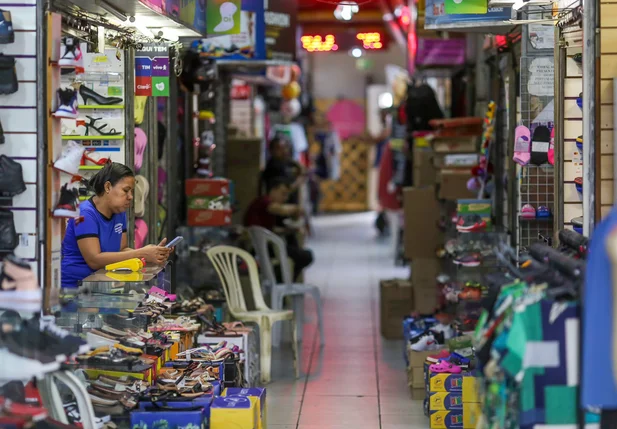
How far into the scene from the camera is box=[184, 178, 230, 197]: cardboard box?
9.51 metres

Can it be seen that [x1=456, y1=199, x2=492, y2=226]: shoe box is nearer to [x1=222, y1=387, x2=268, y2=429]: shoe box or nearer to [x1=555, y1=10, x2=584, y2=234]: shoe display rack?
[x1=555, y1=10, x2=584, y2=234]: shoe display rack

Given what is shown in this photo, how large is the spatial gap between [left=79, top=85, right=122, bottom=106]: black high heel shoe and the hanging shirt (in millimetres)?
3837

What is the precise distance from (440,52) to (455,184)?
226 centimetres

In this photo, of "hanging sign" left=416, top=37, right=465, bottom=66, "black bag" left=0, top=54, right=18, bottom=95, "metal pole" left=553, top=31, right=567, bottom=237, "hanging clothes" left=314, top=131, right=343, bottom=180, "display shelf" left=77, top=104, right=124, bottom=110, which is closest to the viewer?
"black bag" left=0, top=54, right=18, bottom=95

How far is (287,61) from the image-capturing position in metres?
11.3

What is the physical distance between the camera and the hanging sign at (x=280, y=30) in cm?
1084

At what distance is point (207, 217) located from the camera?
31.2 ft

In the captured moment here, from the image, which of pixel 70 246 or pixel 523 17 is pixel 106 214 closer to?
pixel 70 246

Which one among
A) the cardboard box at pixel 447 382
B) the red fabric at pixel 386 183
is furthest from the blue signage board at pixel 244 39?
the red fabric at pixel 386 183

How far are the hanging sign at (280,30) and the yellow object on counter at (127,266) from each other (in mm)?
4709

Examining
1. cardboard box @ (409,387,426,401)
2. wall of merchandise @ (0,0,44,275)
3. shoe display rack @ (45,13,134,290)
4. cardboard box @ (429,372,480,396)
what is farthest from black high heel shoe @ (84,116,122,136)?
cardboard box @ (409,387,426,401)

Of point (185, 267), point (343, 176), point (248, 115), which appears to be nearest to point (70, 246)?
point (185, 267)

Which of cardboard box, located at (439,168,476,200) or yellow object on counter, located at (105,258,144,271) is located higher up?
cardboard box, located at (439,168,476,200)

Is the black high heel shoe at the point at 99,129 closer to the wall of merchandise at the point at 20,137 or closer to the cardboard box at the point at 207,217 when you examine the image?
the wall of merchandise at the point at 20,137
